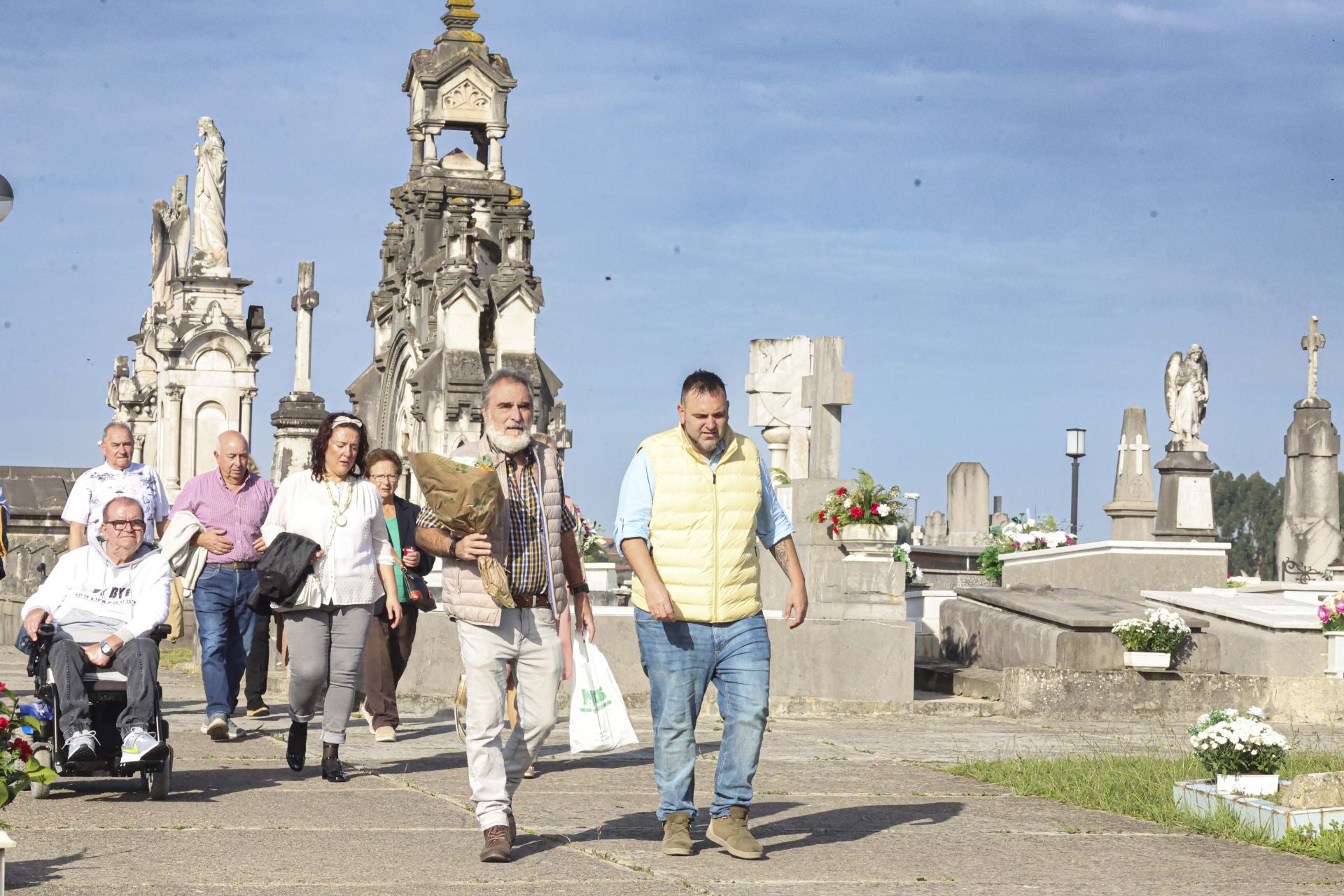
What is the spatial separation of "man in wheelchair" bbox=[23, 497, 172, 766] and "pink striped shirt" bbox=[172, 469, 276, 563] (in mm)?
2203

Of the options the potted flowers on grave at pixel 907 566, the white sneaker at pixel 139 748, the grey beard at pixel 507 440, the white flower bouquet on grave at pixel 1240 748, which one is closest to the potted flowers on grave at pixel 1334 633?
the potted flowers on grave at pixel 907 566

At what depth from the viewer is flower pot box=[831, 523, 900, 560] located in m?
14.4

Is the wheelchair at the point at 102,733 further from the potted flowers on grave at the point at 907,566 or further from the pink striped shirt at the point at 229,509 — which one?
the potted flowers on grave at the point at 907,566

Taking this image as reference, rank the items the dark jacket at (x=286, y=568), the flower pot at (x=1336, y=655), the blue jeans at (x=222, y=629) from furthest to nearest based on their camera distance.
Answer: the flower pot at (x=1336, y=655) < the blue jeans at (x=222, y=629) < the dark jacket at (x=286, y=568)

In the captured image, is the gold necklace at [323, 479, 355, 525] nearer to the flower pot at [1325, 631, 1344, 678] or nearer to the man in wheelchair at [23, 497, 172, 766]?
the man in wheelchair at [23, 497, 172, 766]

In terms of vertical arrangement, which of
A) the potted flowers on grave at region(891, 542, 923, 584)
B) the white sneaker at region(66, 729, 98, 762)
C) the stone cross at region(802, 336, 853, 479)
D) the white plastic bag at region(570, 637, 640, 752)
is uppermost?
the stone cross at region(802, 336, 853, 479)

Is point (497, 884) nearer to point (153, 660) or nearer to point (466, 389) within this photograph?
point (153, 660)

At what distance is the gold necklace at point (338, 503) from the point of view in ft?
31.4

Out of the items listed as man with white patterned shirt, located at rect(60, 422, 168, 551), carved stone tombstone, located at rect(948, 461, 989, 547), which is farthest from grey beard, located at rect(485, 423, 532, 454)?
carved stone tombstone, located at rect(948, 461, 989, 547)

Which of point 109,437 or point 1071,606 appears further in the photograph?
point 1071,606

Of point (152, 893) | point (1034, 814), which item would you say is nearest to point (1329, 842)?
point (1034, 814)

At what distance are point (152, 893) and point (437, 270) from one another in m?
30.5

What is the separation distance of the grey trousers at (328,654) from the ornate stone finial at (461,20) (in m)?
33.2

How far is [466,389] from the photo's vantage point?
112 feet
